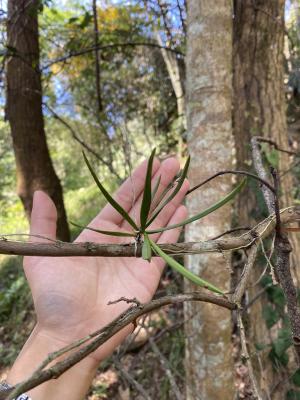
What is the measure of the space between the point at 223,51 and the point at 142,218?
4.24 ft

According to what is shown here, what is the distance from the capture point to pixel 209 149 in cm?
161

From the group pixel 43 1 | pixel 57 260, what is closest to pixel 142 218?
pixel 57 260

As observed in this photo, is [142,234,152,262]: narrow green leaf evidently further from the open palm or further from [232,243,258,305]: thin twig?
the open palm

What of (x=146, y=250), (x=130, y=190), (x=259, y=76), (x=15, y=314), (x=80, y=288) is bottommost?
(x=15, y=314)

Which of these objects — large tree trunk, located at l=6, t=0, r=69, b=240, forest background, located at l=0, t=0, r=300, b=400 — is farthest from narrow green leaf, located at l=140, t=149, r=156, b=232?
large tree trunk, located at l=6, t=0, r=69, b=240

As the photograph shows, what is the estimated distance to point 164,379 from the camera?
2.63 metres

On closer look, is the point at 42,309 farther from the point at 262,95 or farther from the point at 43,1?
the point at 43,1

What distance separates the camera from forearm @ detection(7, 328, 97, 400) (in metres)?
0.89

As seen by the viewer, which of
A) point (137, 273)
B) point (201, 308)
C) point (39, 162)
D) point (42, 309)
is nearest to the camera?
point (42, 309)

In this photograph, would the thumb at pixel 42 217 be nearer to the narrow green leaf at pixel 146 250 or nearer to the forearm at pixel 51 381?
the forearm at pixel 51 381

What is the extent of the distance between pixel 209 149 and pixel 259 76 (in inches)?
36.4

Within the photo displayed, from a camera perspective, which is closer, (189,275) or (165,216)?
(189,275)

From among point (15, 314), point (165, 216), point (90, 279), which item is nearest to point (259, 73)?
point (165, 216)

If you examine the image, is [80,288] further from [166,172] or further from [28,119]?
[28,119]
